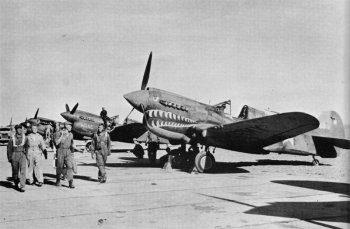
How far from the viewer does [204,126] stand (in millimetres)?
12766

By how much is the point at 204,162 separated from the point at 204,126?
4.10 ft

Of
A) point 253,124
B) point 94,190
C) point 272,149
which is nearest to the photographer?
point 94,190

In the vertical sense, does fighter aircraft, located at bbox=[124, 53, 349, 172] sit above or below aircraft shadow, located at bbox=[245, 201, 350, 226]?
above

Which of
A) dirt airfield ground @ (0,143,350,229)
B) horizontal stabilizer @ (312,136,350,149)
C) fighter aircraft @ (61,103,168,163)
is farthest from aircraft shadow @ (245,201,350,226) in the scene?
fighter aircraft @ (61,103,168,163)

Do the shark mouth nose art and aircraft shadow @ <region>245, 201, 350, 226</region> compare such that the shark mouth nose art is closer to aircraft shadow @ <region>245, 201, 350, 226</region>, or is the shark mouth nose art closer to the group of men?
the group of men

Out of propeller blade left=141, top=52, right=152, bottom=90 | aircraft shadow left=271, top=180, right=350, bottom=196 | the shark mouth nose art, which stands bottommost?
aircraft shadow left=271, top=180, right=350, bottom=196

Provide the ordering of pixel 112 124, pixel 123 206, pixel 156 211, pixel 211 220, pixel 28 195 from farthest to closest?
1. pixel 112 124
2. pixel 28 195
3. pixel 123 206
4. pixel 156 211
5. pixel 211 220

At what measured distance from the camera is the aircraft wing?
1088cm

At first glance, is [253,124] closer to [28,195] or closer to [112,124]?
[28,195]

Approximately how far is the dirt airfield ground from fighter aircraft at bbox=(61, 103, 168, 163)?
11.1 metres

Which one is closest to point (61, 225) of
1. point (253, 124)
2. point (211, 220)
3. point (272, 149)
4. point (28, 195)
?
point (211, 220)

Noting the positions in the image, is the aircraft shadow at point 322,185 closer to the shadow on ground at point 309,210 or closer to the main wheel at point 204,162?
the shadow on ground at point 309,210

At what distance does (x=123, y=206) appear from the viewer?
6.82m

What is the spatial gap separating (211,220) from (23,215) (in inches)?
121
